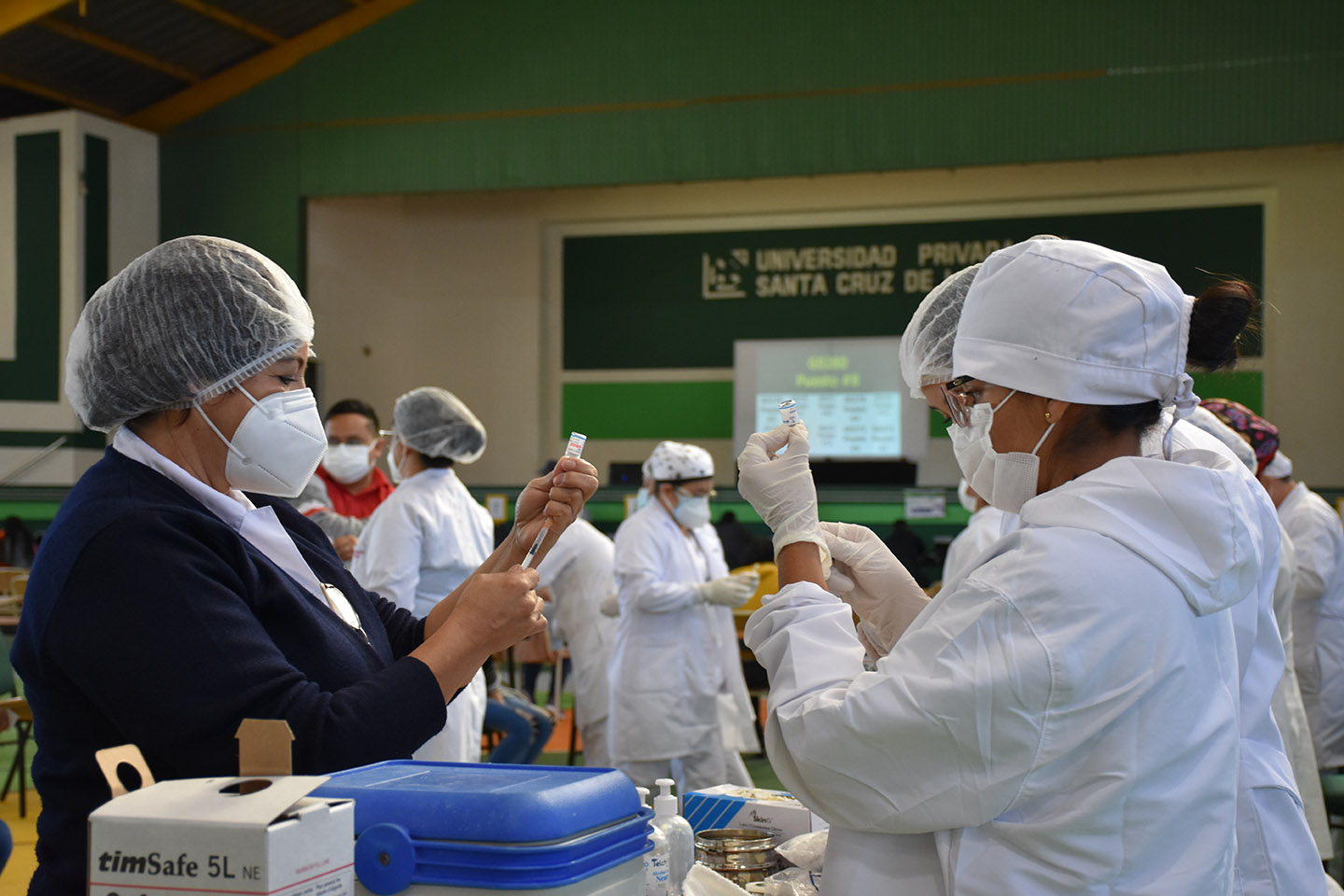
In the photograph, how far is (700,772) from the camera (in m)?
5.18

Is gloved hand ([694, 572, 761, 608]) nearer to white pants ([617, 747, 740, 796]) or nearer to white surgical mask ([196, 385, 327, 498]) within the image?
white pants ([617, 747, 740, 796])

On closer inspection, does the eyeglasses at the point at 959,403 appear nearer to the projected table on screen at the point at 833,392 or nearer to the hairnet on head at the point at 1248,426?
the hairnet on head at the point at 1248,426

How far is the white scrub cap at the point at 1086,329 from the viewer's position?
4.35ft

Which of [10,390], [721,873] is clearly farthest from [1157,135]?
[10,390]

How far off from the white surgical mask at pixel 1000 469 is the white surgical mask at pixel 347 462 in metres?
4.03

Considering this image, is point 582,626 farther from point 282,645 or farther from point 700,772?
point 282,645

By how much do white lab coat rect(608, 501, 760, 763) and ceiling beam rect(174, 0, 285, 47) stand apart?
7.56 metres

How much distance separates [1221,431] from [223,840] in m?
2.75

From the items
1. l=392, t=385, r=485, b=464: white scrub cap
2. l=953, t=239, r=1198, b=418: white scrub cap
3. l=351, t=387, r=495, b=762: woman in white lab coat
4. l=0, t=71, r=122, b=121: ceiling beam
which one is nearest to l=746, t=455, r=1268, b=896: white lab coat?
l=953, t=239, r=1198, b=418: white scrub cap

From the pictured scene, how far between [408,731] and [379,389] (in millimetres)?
11721

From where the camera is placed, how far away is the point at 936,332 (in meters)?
2.02

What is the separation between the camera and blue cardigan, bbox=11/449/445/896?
4.23 ft

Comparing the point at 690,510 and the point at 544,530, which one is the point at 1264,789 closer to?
the point at 544,530

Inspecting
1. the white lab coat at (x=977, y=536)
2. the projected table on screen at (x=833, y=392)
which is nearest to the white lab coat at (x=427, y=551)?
the white lab coat at (x=977, y=536)
